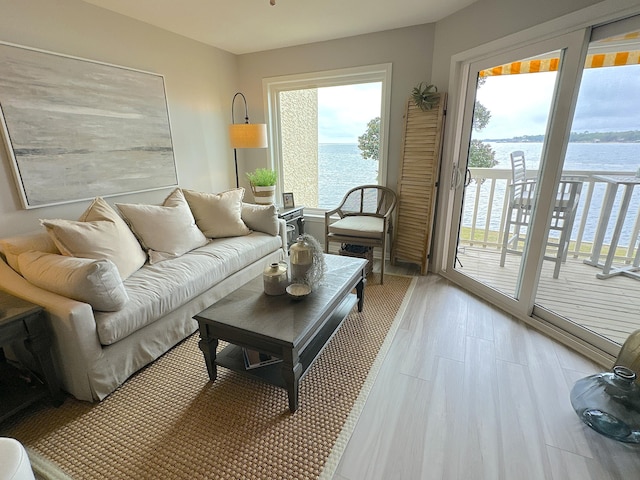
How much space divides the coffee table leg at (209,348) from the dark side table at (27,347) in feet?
2.34

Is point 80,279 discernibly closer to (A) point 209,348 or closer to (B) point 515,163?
(A) point 209,348

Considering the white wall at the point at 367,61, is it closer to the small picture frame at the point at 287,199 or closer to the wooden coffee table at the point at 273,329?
the small picture frame at the point at 287,199

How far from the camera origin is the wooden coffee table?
1434mm

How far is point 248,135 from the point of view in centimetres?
333

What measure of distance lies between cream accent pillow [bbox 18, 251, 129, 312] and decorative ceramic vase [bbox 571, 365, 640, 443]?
238 centimetres

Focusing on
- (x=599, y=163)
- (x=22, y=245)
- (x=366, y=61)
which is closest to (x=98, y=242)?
(x=22, y=245)

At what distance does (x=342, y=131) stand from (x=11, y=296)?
126 inches

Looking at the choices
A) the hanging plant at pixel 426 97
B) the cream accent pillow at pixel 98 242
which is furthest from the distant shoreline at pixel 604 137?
the cream accent pillow at pixel 98 242

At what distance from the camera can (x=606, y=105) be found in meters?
1.81

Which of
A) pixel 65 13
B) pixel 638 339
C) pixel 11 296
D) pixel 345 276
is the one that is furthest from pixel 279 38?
pixel 638 339

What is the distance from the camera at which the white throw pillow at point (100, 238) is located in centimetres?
180

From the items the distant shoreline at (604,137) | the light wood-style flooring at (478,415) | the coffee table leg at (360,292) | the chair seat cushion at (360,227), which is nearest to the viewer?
the light wood-style flooring at (478,415)

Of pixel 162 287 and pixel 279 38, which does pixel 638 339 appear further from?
pixel 279 38

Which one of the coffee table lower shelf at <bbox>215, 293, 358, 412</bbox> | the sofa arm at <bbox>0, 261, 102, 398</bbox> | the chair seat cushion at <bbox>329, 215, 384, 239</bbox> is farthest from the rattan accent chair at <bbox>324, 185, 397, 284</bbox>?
the sofa arm at <bbox>0, 261, 102, 398</bbox>
